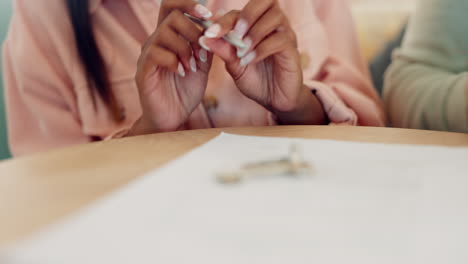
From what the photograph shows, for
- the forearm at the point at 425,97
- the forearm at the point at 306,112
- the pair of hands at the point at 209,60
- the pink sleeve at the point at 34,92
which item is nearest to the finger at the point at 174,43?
the pair of hands at the point at 209,60

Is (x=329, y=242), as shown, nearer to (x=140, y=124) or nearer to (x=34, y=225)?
(x=34, y=225)

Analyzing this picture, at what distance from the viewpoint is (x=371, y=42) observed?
0.60 m

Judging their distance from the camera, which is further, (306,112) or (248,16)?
(306,112)

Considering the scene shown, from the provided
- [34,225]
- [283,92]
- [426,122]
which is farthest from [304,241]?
[426,122]

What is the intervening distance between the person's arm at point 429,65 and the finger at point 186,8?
37 cm

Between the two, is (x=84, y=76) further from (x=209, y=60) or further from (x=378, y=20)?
(x=378, y=20)

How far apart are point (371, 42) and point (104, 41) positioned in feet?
1.45

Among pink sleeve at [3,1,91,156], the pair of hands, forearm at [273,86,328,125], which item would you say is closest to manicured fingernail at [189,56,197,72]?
the pair of hands

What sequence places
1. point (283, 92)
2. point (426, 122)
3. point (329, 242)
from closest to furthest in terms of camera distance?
1. point (329, 242)
2. point (283, 92)
3. point (426, 122)

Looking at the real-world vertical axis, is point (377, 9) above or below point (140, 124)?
above

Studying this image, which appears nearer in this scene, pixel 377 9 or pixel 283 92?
pixel 283 92

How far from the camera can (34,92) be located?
566 millimetres

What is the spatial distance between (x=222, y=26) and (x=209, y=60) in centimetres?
10

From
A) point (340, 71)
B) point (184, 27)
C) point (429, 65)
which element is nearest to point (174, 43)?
point (184, 27)
